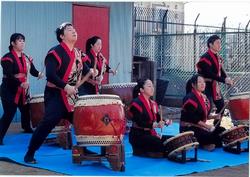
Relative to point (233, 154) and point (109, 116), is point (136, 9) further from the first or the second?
point (109, 116)

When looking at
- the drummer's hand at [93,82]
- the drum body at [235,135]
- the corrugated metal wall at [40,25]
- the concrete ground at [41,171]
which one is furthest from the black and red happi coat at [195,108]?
the corrugated metal wall at [40,25]

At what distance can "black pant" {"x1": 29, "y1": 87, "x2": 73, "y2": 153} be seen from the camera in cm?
561

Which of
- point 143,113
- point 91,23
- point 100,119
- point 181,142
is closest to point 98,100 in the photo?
point 100,119

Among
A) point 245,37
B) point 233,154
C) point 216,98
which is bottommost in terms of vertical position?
point 233,154

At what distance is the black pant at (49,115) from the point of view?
561cm

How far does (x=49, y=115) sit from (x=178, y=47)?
8149 millimetres

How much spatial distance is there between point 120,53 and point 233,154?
13.7 ft

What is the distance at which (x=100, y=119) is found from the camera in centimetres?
546

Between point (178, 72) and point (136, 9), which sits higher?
point (136, 9)

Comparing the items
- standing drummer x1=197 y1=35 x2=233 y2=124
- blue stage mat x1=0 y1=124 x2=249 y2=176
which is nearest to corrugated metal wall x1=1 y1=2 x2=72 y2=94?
blue stage mat x1=0 y1=124 x2=249 y2=176

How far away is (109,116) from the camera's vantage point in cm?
545

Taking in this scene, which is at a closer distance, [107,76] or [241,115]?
[241,115]

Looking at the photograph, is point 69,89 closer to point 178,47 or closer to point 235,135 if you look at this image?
point 235,135

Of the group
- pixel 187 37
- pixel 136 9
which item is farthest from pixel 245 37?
pixel 136 9
